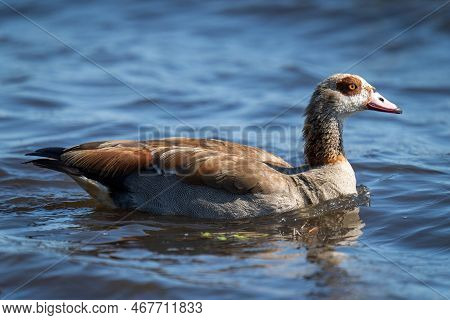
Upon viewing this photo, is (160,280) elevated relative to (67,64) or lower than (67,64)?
lower

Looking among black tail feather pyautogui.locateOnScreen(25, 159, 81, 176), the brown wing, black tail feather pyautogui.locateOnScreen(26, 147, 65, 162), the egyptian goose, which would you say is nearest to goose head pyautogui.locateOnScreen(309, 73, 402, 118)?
the egyptian goose

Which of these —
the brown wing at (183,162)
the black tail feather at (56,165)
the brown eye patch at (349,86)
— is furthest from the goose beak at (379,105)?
the black tail feather at (56,165)

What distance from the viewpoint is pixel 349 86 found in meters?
10.2

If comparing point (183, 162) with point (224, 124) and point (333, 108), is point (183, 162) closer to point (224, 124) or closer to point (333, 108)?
point (333, 108)

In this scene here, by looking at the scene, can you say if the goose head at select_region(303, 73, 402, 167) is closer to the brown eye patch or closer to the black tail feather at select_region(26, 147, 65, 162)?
the brown eye patch

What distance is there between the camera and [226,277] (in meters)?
7.61

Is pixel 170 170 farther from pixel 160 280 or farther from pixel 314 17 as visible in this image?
pixel 314 17

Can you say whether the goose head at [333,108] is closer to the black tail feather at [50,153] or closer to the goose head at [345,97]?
the goose head at [345,97]

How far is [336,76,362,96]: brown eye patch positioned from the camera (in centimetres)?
1018

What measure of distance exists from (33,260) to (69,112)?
6.69 m

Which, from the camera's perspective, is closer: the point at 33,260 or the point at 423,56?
the point at 33,260

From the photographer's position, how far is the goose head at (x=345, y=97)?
33.4ft

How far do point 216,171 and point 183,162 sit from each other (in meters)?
0.43
